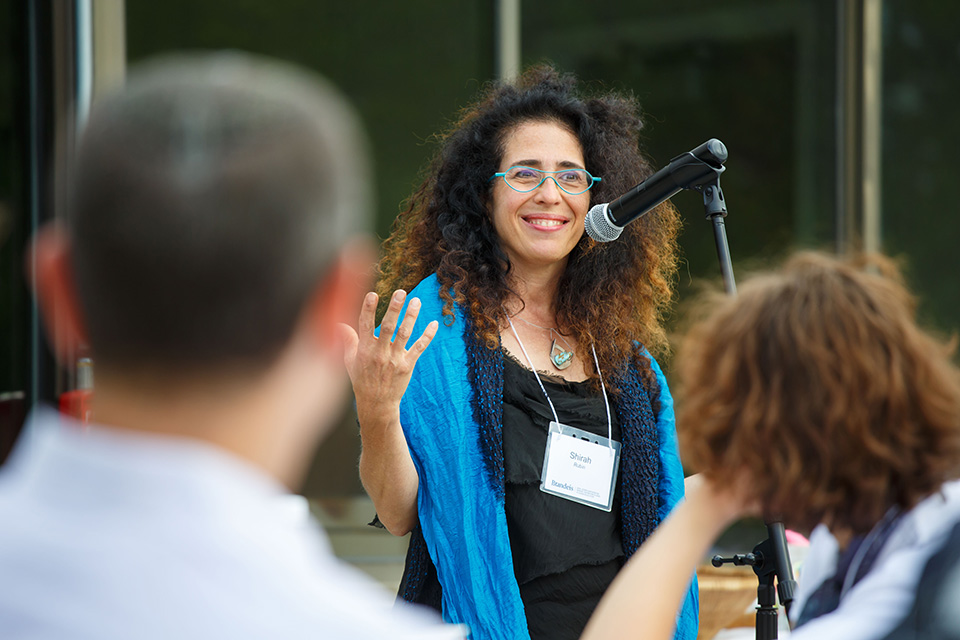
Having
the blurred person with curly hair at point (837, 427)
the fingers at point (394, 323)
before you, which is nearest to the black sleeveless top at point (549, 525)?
the fingers at point (394, 323)

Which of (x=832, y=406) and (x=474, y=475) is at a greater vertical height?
(x=832, y=406)

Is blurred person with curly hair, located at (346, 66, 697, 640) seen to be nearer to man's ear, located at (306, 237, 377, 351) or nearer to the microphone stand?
the microphone stand

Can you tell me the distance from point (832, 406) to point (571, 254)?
1442 mm

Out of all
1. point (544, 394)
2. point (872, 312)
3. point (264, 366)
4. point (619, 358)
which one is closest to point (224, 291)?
point (264, 366)

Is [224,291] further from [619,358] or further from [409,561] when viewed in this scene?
[619,358]

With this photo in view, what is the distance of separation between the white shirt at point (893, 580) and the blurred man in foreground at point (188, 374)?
47 cm

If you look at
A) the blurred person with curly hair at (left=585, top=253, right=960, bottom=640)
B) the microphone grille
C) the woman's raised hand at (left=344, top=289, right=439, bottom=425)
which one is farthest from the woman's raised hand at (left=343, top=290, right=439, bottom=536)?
the blurred person with curly hair at (left=585, top=253, right=960, bottom=640)

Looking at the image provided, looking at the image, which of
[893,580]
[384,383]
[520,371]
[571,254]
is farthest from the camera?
[571,254]

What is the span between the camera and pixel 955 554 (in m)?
0.91

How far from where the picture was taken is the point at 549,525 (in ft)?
6.50

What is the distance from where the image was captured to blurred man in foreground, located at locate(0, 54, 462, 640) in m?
0.57

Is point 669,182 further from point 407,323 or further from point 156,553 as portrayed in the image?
point 156,553

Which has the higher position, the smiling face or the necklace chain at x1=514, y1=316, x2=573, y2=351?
the smiling face

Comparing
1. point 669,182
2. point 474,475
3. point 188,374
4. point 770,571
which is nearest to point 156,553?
point 188,374
